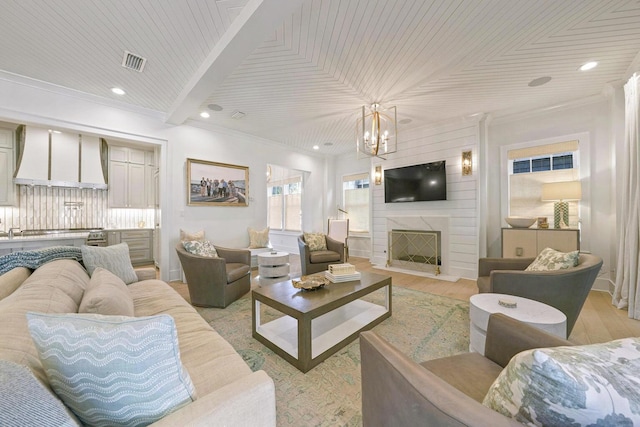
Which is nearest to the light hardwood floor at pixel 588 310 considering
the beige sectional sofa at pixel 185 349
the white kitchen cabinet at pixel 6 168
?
the beige sectional sofa at pixel 185 349

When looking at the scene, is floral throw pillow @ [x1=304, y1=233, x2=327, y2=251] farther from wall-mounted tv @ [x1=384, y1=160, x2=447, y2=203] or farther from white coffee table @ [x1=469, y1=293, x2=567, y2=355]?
white coffee table @ [x1=469, y1=293, x2=567, y2=355]

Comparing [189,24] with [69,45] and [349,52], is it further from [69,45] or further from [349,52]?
[349,52]

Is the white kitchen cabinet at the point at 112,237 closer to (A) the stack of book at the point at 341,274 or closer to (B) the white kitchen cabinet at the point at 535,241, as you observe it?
(A) the stack of book at the point at 341,274

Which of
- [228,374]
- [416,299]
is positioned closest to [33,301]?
[228,374]

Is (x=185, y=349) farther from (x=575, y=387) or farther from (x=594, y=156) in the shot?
(x=594, y=156)

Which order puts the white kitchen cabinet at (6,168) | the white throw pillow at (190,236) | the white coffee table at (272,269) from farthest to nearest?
the white kitchen cabinet at (6,168) → the white throw pillow at (190,236) → the white coffee table at (272,269)

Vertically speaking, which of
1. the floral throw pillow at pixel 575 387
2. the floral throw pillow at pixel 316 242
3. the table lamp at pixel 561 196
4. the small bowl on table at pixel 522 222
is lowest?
the floral throw pillow at pixel 316 242

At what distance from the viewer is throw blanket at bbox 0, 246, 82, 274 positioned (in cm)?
169

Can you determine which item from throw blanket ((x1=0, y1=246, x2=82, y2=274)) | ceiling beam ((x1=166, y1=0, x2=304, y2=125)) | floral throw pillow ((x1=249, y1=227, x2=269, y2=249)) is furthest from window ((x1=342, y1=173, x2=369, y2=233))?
throw blanket ((x1=0, y1=246, x2=82, y2=274))

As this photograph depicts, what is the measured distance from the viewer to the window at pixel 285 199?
6723 mm

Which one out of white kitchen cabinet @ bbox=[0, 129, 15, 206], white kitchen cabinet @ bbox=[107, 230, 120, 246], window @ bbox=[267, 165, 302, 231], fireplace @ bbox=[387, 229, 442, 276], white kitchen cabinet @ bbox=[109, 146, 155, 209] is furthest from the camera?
window @ bbox=[267, 165, 302, 231]

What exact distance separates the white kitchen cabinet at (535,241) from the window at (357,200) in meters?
2.96

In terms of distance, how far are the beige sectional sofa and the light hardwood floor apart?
1742mm

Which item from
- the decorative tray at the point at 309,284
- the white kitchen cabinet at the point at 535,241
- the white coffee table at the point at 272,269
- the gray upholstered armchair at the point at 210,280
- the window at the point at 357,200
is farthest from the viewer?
the window at the point at 357,200
